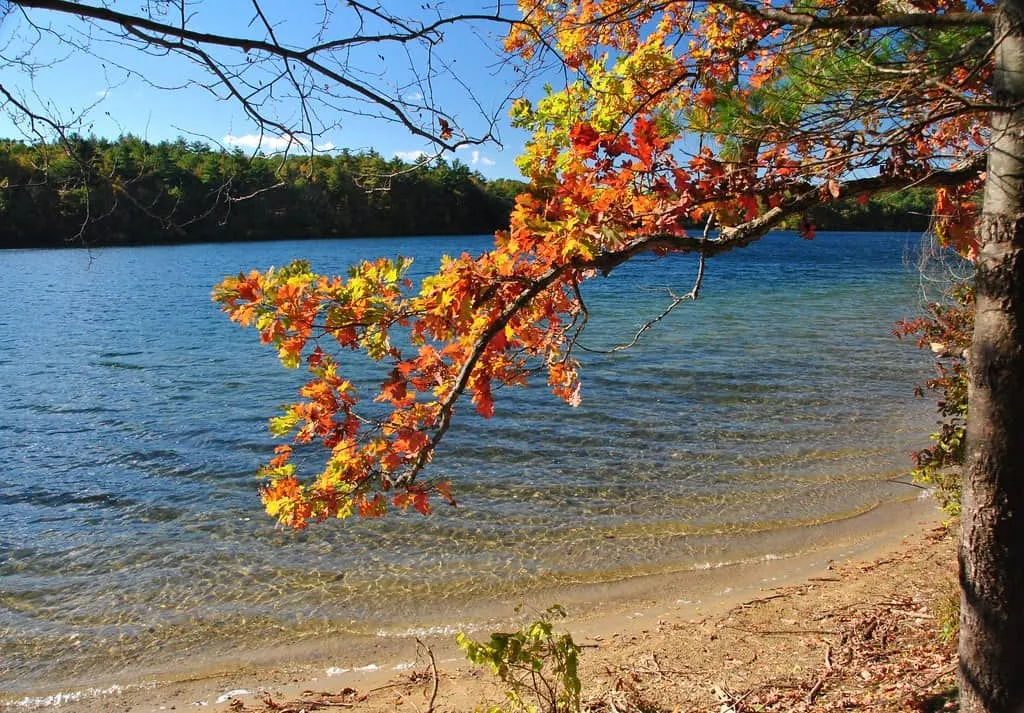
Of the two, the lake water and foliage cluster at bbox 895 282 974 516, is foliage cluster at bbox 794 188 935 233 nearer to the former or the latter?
foliage cluster at bbox 895 282 974 516

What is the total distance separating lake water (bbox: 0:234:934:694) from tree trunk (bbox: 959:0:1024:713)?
1.39 meters

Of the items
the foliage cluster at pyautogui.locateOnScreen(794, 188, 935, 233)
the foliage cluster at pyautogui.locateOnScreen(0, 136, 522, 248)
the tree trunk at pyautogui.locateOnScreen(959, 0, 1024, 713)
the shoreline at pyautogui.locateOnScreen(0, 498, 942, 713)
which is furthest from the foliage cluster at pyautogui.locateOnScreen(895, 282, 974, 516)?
the foliage cluster at pyautogui.locateOnScreen(0, 136, 522, 248)

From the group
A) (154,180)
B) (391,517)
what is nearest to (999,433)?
(154,180)

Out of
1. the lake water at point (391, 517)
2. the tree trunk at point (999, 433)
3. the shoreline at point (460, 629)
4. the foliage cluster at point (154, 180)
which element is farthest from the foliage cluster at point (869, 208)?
the shoreline at point (460, 629)

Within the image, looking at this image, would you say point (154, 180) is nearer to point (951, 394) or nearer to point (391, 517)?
point (391, 517)

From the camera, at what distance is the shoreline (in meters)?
4.62

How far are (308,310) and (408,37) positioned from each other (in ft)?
3.67

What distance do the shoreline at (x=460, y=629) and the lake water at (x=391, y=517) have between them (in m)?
0.15

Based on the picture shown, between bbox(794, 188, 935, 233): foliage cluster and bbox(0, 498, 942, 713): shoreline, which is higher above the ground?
bbox(794, 188, 935, 233): foliage cluster

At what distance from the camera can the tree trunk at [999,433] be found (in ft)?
7.72

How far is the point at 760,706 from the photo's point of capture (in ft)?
11.7

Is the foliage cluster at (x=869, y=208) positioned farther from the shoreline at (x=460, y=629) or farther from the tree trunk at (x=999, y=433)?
the shoreline at (x=460, y=629)

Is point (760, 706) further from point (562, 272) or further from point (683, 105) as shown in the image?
point (683, 105)

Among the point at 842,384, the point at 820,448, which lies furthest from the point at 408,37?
the point at 842,384
